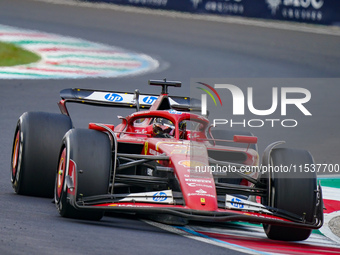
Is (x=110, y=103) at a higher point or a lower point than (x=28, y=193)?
higher

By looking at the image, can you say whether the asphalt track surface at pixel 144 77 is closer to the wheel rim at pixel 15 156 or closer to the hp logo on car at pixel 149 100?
the wheel rim at pixel 15 156

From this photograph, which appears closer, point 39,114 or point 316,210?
point 316,210

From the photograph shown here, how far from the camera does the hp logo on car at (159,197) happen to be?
780cm

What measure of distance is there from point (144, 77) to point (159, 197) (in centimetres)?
1183

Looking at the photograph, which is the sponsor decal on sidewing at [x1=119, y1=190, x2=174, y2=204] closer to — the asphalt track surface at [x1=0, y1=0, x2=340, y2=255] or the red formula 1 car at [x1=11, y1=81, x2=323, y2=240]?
the red formula 1 car at [x1=11, y1=81, x2=323, y2=240]

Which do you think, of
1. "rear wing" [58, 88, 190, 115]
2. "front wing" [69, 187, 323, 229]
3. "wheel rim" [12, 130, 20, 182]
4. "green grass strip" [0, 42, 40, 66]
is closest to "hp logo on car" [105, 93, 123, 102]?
"rear wing" [58, 88, 190, 115]

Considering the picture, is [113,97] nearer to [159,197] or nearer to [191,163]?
[191,163]

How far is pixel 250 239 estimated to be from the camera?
8125 mm

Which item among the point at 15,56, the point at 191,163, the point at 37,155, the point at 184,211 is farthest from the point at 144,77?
the point at 184,211

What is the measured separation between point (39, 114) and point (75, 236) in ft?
9.15

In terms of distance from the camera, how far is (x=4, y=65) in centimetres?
1986

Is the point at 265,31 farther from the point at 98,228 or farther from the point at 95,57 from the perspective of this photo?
the point at 98,228

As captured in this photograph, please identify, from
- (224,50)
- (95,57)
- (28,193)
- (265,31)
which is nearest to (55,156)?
(28,193)

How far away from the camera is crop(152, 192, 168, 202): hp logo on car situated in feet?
25.6
